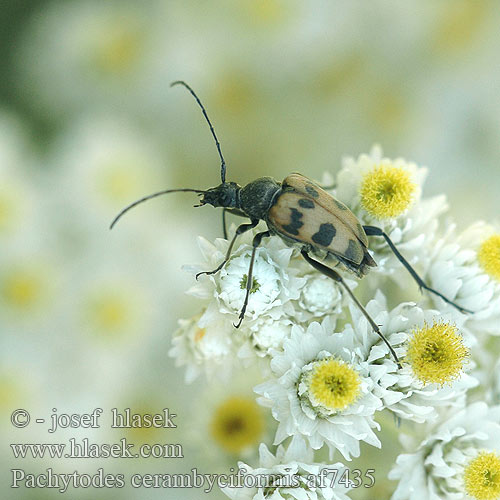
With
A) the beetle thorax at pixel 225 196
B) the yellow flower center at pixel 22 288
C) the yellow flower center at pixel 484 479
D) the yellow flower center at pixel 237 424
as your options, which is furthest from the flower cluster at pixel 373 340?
the yellow flower center at pixel 22 288

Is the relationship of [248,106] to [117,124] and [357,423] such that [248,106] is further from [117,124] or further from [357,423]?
[357,423]

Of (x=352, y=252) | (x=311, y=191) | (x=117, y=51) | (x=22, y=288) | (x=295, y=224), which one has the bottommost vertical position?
(x=352, y=252)

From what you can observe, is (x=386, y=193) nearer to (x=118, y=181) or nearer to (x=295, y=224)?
(x=295, y=224)

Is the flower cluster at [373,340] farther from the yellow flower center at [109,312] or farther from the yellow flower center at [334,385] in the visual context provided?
the yellow flower center at [109,312]

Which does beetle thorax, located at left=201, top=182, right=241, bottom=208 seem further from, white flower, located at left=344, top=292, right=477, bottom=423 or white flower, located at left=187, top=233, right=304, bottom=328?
white flower, located at left=344, top=292, right=477, bottom=423

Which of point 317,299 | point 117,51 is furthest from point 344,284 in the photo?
point 117,51

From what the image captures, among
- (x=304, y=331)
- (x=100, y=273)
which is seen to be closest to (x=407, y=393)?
(x=304, y=331)

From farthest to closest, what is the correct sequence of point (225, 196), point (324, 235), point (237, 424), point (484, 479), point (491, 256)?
point (237, 424), point (225, 196), point (491, 256), point (324, 235), point (484, 479)
